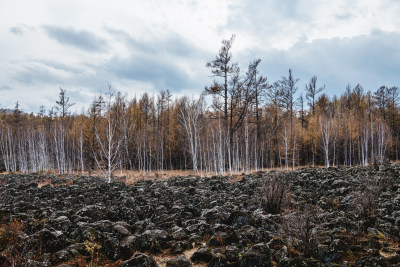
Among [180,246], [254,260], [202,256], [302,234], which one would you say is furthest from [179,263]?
[302,234]

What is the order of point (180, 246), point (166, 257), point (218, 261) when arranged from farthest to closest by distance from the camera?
point (180, 246) < point (166, 257) < point (218, 261)

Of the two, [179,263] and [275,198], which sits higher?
[275,198]

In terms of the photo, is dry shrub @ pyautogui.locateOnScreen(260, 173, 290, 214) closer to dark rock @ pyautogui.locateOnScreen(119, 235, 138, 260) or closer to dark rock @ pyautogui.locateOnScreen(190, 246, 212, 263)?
dark rock @ pyautogui.locateOnScreen(190, 246, 212, 263)

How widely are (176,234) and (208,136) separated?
29195 millimetres

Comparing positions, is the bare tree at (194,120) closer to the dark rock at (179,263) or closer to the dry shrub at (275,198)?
the dry shrub at (275,198)

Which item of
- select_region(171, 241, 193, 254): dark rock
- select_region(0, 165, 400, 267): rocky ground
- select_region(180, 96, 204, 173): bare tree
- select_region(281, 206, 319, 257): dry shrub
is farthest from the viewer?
select_region(180, 96, 204, 173): bare tree

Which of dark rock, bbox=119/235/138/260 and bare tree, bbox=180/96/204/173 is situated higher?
bare tree, bbox=180/96/204/173

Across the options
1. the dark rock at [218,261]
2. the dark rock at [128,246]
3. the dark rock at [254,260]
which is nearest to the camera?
the dark rock at [254,260]

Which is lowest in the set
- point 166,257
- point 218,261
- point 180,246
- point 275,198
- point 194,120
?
point 166,257

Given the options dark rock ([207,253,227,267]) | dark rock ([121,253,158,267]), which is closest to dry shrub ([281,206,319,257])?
dark rock ([207,253,227,267])

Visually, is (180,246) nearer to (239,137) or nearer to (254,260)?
(254,260)

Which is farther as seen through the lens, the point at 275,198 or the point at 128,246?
the point at 275,198

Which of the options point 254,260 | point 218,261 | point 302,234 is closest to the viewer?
point 254,260

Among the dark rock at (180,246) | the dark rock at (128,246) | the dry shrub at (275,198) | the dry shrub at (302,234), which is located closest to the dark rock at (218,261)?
the dark rock at (180,246)
